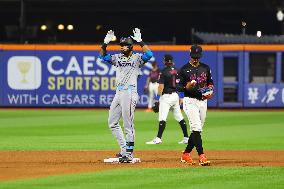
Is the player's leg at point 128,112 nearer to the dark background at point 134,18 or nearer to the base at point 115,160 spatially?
the base at point 115,160

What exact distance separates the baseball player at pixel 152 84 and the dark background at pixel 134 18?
35.5 feet

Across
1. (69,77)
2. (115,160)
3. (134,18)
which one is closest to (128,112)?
(115,160)

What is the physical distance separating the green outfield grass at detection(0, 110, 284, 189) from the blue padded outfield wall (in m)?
1.53

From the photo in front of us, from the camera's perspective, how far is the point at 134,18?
4634cm

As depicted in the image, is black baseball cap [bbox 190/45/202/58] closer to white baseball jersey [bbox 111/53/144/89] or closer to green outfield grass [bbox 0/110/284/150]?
white baseball jersey [bbox 111/53/144/89]

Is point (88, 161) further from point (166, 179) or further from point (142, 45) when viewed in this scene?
point (166, 179)

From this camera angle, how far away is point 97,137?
2230 centimetres

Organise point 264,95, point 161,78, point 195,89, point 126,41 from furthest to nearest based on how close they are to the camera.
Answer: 1. point 264,95
2. point 161,78
3. point 126,41
4. point 195,89

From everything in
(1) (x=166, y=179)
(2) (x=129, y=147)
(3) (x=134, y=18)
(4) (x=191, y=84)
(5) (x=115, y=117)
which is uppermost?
(3) (x=134, y=18)

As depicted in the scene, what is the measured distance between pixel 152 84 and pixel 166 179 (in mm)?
20012

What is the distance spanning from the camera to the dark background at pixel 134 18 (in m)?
44.8

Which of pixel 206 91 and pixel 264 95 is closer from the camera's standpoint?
pixel 206 91

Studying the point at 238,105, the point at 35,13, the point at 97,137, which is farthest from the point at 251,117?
the point at 35,13

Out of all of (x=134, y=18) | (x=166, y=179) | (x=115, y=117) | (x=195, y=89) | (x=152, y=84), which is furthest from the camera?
(x=134, y=18)
